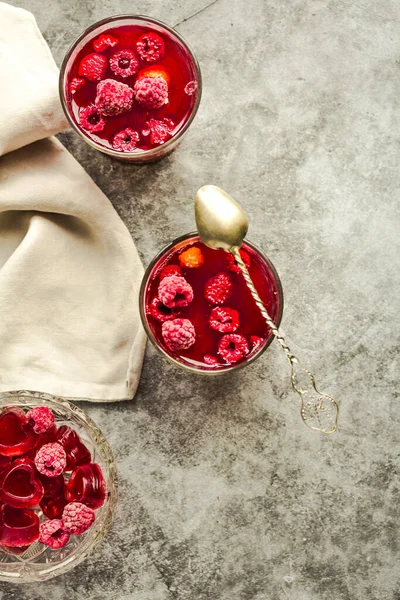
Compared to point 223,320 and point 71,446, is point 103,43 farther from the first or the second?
point 71,446

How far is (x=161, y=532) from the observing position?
166 cm

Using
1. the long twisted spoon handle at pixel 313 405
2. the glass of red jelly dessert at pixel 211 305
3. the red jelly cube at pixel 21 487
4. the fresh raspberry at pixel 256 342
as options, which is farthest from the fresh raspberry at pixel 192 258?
the red jelly cube at pixel 21 487

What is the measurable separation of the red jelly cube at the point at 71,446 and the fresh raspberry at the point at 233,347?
1.27 ft

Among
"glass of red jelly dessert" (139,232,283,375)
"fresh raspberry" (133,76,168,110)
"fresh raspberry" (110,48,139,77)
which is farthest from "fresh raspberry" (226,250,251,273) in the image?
"fresh raspberry" (110,48,139,77)

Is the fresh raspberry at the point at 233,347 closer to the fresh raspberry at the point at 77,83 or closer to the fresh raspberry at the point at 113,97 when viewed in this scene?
the fresh raspberry at the point at 113,97

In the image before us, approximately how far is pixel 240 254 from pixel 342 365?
0.42 meters

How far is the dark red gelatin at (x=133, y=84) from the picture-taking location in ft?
4.96

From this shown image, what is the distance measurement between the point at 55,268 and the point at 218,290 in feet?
1.40

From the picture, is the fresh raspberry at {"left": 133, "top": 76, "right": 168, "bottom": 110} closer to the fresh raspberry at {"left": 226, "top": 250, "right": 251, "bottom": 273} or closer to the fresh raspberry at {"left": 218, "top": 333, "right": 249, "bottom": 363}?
the fresh raspberry at {"left": 226, "top": 250, "right": 251, "bottom": 273}

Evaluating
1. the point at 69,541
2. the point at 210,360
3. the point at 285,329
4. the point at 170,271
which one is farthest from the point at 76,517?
the point at 285,329

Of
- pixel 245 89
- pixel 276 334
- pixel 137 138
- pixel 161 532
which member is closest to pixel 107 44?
pixel 137 138

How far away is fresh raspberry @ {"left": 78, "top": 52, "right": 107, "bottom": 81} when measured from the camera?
151 cm

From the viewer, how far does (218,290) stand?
1468 millimetres

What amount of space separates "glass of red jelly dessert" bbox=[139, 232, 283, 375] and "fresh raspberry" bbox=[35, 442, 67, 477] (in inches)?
12.3
